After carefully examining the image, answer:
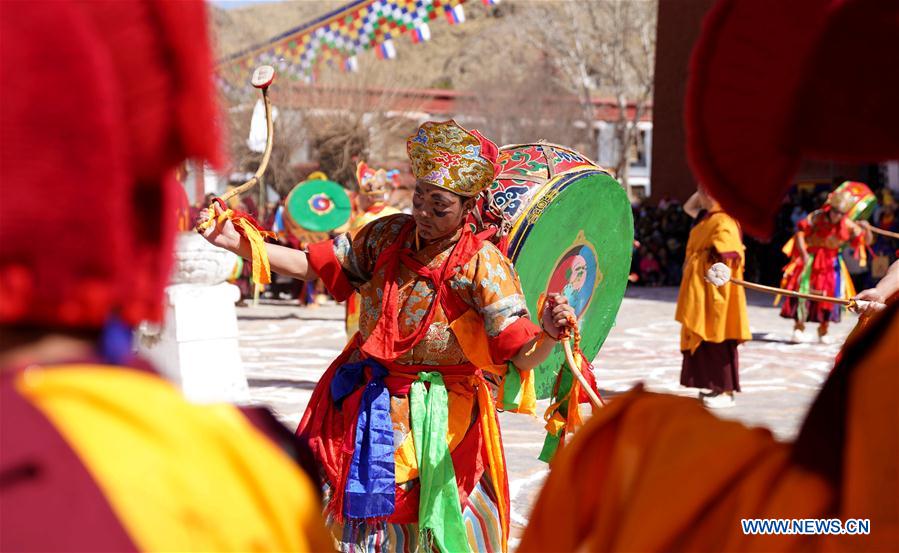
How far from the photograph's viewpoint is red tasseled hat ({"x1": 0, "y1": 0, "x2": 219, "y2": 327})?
1.16 metres

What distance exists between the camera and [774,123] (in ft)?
4.83

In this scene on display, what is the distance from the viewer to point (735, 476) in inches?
57.4

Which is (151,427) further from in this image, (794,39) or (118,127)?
(794,39)

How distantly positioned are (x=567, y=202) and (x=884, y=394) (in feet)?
10.3

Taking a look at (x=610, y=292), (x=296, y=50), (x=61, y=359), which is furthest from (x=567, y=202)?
(x=296, y=50)

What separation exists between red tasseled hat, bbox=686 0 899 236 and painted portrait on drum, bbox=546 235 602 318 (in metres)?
2.90

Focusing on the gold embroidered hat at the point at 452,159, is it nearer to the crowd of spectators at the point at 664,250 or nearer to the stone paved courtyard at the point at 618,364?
the stone paved courtyard at the point at 618,364

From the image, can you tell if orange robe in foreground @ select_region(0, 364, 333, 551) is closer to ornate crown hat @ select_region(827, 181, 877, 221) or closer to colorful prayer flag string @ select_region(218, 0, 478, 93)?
colorful prayer flag string @ select_region(218, 0, 478, 93)

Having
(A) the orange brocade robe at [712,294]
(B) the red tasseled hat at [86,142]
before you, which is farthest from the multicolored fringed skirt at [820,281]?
(B) the red tasseled hat at [86,142]

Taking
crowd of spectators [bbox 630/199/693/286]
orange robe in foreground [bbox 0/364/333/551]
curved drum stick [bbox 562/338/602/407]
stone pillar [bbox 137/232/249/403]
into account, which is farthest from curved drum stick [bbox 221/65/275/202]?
crowd of spectators [bbox 630/199/693/286]

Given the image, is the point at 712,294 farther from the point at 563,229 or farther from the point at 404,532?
the point at 404,532

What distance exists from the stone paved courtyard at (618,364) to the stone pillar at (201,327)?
560 millimetres

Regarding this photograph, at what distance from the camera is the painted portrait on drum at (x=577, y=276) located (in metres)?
4.54

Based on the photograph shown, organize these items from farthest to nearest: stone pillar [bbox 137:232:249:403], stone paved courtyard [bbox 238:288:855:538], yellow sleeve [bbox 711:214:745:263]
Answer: yellow sleeve [bbox 711:214:745:263], stone pillar [bbox 137:232:249:403], stone paved courtyard [bbox 238:288:855:538]
